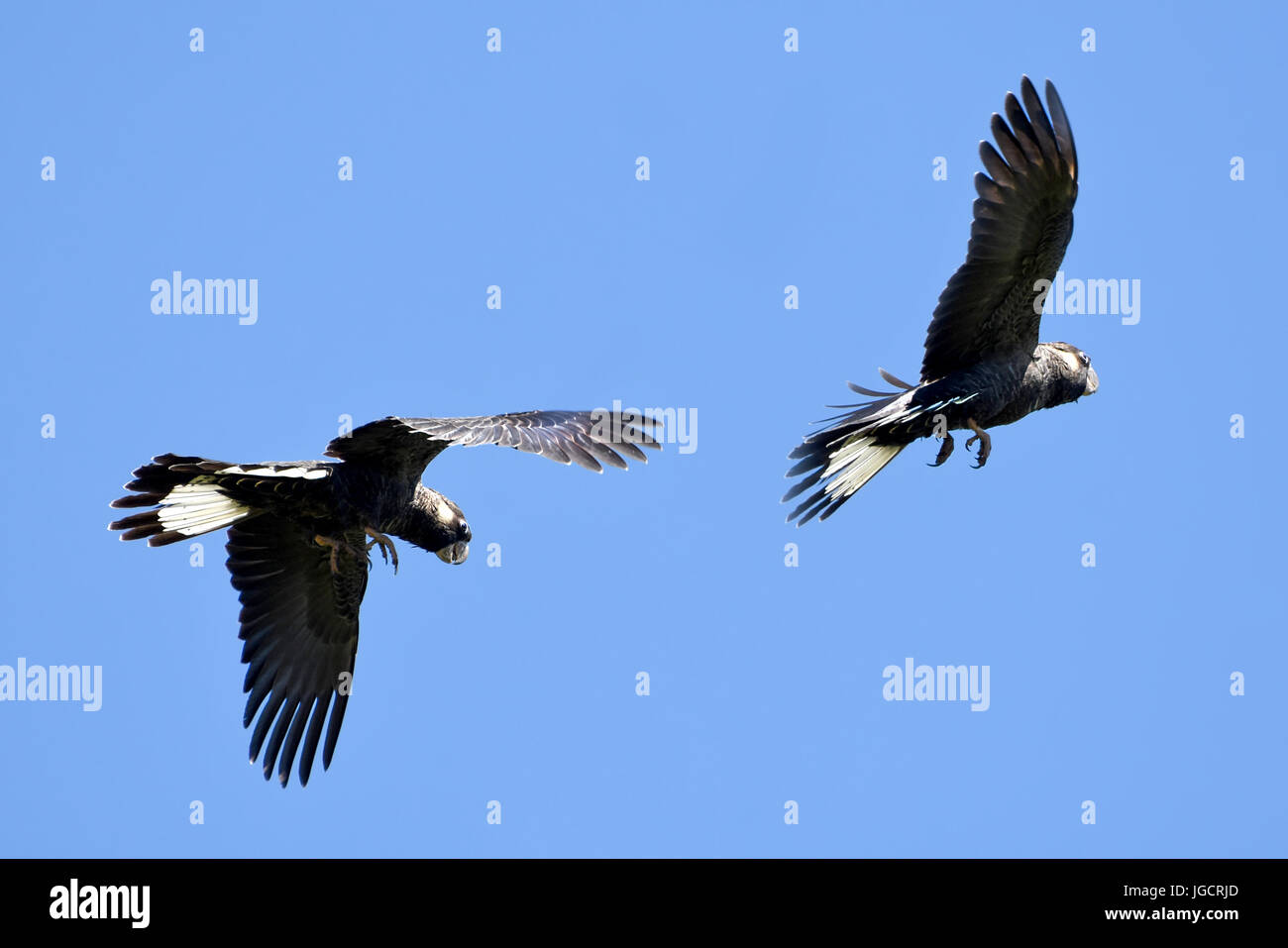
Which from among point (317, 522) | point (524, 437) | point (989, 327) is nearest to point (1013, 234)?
point (989, 327)

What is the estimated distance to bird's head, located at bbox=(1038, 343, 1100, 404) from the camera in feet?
46.0

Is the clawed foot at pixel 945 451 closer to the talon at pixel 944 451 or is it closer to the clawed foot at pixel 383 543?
the talon at pixel 944 451

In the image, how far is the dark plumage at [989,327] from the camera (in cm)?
1281

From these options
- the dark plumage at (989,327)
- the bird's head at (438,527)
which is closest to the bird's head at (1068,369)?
the dark plumage at (989,327)

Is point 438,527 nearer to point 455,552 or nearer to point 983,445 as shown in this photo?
point 455,552

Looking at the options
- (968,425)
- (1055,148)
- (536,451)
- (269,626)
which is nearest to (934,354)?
(968,425)

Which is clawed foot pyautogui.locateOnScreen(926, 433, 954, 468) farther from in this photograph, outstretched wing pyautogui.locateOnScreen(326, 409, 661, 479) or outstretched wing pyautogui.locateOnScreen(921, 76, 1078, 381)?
outstretched wing pyautogui.locateOnScreen(326, 409, 661, 479)

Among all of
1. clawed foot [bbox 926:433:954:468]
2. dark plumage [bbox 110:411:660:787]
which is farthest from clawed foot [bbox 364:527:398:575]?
clawed foot [bbox 926:433:954:468]

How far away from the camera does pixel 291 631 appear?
46.1ft

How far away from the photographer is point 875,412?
13.1 metres

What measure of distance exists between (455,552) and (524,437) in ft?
9.17

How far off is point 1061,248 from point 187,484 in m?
6.74

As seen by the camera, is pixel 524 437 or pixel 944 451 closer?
pixel 524 437
